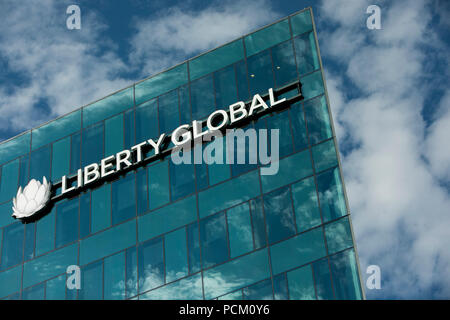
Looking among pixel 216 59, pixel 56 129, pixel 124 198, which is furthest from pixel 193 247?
pixel 56 129

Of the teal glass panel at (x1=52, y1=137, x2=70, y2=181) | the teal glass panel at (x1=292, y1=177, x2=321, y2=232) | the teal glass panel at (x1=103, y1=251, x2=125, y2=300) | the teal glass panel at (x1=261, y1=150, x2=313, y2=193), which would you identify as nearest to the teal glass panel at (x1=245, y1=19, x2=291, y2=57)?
the teal glass panel at (x1=261, y1=150, x2=313, y2=193)

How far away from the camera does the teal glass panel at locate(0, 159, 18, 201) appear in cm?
5052

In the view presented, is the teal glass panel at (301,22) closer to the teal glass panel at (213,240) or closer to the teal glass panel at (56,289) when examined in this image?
the teal glass panel at (213,240)

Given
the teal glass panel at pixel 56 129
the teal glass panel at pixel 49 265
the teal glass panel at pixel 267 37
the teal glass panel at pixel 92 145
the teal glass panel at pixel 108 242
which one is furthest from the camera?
the teal glass panel at pixel 56 129

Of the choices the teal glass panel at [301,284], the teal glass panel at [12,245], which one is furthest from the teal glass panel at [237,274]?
the teal glass panel at [12,245]

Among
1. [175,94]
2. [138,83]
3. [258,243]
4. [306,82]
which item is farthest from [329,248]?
[138,83]

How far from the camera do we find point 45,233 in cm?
4700

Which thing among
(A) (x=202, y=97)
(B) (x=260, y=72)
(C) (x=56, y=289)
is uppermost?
(B) (x=260, y=72)

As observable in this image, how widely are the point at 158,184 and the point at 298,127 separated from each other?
8821 millimetres

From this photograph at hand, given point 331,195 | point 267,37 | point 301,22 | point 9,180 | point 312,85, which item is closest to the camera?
point 331,195

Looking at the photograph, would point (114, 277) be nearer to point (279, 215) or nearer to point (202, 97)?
point (279, 215)

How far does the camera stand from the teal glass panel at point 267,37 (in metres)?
44.3

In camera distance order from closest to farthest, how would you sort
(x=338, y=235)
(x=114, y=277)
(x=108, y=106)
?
(x=338, y=235) → (x=114, y=277) → (x=108, y=106)

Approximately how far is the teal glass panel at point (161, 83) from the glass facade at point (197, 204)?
0.24 feet
